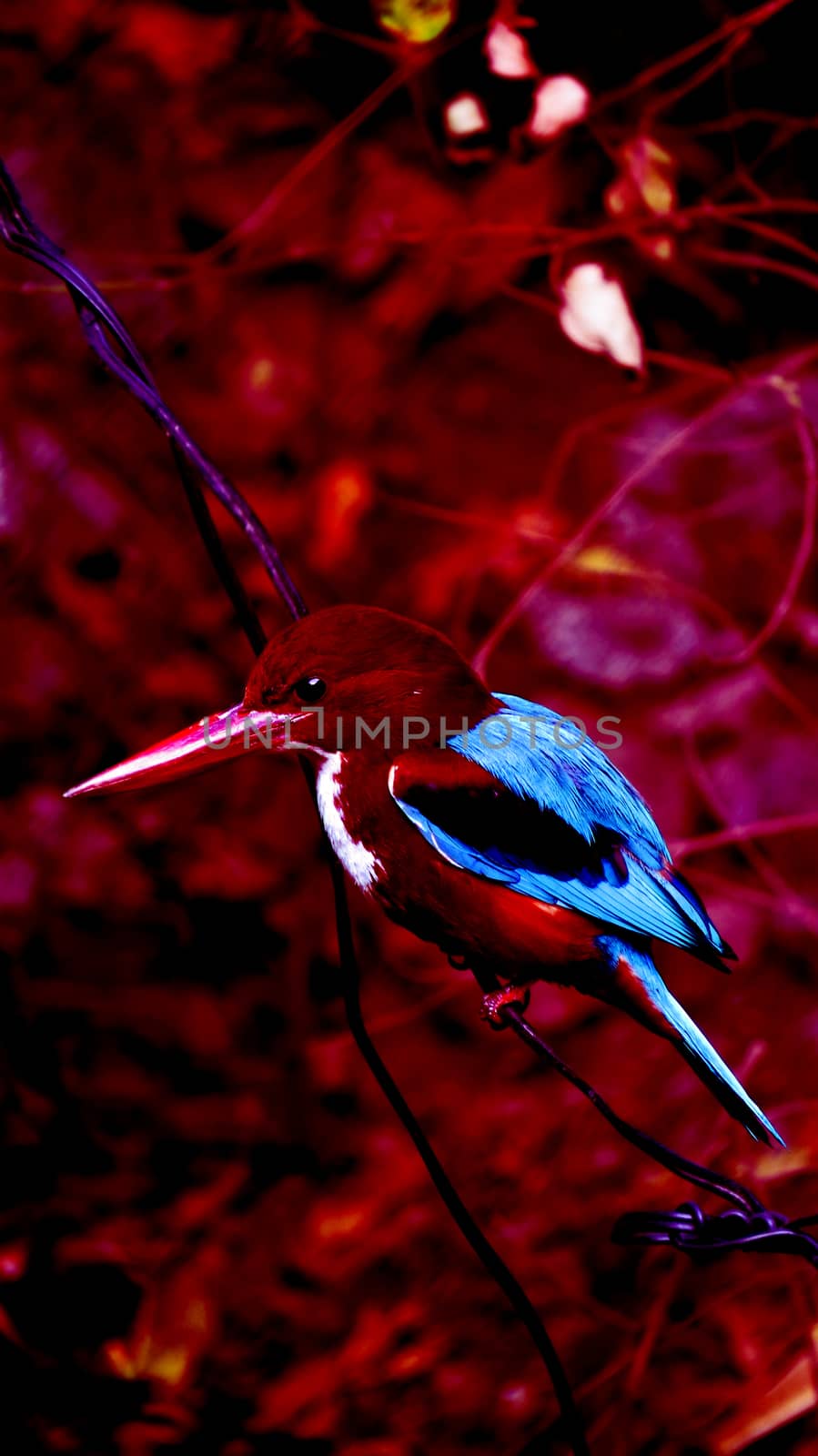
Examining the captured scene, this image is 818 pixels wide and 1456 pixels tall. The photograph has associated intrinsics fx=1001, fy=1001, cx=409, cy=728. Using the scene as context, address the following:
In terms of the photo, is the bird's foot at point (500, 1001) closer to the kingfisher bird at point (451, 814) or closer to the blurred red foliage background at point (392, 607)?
the kingfisher bird at point (451, 814)

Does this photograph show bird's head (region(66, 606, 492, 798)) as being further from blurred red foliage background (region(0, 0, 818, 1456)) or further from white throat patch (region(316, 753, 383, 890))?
blurred red foliage background (region(0, 0, 818, 1456))

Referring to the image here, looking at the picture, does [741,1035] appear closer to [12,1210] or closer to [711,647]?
[711,647]

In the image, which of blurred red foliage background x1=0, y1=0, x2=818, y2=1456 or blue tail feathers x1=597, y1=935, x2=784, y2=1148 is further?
blurred red foliage background x1=0, y1=0, x2=818, y2=1456

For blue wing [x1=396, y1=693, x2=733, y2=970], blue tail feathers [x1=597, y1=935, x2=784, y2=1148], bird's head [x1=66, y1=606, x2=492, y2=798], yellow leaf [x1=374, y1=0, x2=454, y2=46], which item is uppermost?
yellow leaf [x1=374, y1=0, x2=454, y2=46]

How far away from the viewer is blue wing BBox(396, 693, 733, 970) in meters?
0.49

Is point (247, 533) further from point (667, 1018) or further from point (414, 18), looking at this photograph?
point (414, 18)

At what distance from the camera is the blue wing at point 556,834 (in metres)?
0.49

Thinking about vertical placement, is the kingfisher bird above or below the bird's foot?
above

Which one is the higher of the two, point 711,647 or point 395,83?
point 395,83

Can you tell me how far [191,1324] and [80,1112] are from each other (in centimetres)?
23

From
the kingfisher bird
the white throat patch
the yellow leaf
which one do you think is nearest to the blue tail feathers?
the kingfisher bird

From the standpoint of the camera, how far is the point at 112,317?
504 millimetres

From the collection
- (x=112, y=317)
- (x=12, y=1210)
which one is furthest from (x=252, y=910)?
(x=112, y=317)

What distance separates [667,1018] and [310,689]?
0.79 ft
